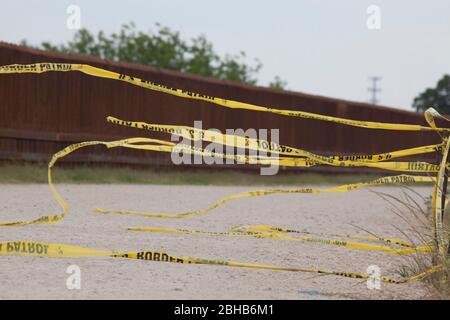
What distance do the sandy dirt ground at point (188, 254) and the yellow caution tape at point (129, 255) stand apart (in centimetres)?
7

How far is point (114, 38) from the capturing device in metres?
44.7

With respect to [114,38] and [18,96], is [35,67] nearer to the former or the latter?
[18,96]

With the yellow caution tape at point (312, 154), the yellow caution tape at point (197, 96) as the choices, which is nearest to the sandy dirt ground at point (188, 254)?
the yellow caution tape at point (312, 154)

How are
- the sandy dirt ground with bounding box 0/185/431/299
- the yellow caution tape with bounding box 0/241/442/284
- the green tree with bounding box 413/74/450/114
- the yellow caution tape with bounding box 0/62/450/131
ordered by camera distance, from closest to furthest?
the sandy dirt ground with bounding box 0/185/431/299 < the yellow caution tape with bounding box 0/241/442/284 < the yellow caution tape with bounding box 0/62/450/131 < the green tree with bounding box 413/74/450/114

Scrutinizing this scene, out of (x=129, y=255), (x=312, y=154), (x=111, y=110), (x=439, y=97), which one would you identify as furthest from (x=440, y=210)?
(x=439, y=97)

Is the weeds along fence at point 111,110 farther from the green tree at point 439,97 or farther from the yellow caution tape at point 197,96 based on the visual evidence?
the green tree at point 439,97

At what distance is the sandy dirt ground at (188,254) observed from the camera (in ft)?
20.2

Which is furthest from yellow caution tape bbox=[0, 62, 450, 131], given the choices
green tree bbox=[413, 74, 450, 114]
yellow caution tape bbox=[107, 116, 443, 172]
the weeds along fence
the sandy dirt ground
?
green tree bbox=[413, 74, 450, 114]

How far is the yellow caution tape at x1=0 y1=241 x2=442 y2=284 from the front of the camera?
671cm

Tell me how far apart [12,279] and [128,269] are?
0.97 metres

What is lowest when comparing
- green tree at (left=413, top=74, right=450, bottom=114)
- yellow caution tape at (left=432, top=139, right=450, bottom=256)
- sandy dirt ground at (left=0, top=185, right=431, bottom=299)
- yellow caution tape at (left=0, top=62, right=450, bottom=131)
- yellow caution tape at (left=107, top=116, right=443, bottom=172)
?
sandy dirt ground at (left=0, top=185, right=431, bottom=299)

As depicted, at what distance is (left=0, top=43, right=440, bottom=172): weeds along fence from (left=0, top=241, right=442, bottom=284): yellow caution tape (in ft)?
34.1

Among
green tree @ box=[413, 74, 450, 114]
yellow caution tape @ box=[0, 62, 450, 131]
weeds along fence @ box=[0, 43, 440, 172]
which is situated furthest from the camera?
green tree @ box=[413, 74, 450, 114]

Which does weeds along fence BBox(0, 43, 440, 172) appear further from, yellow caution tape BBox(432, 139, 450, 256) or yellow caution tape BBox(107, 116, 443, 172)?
yellow caution tape BBox(432, 139, 450, 256)
